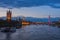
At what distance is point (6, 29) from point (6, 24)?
4.39 ft

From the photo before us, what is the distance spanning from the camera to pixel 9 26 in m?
13.0

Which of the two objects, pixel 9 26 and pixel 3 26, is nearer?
pixel 9 26

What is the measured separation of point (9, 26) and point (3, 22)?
1.50 m

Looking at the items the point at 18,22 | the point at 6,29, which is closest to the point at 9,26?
the point at 6,29

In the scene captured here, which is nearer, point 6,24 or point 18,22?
point 6,24

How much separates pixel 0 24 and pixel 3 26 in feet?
1.04

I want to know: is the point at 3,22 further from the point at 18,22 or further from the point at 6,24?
the point at 18,22

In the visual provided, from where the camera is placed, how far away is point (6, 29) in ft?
40.5

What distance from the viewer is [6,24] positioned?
13.6m

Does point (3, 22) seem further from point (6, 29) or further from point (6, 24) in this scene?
point (6, 29)

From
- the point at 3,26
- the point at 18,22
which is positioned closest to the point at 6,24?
the point at 3,26

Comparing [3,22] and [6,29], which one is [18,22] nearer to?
[3,22]

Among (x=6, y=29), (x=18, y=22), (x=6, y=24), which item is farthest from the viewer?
(x=18, y=22)

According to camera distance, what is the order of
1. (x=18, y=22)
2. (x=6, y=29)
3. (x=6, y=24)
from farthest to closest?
(x=18, y=22), (x=6, y=24), (x=6, y=29)
